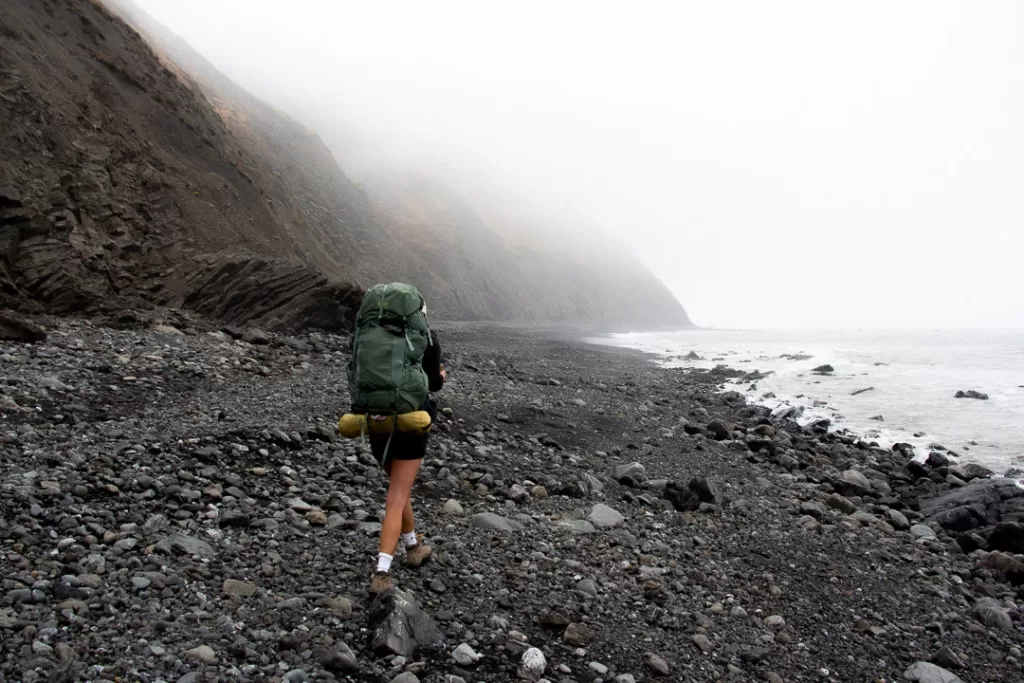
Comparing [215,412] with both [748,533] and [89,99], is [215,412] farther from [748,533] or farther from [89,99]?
[89,99]

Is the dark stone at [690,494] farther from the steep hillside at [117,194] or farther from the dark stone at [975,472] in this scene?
the steep hillside at [117,194]

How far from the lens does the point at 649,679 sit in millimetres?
4199

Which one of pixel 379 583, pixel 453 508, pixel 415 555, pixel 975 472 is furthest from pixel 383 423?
pixel 975 472

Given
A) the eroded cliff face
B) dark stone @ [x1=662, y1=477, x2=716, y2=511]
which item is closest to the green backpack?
dark stone @ [x1=662, y1=477, x2=716, y2=511]

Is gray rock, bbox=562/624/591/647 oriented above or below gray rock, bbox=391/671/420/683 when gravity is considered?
below

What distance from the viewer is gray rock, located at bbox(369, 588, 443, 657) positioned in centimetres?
393

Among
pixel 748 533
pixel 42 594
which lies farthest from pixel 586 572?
pixel 42 594

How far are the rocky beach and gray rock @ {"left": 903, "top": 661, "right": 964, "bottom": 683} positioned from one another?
21 millimetres

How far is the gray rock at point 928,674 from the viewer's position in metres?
4.63

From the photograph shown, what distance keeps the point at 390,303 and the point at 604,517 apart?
12.6ft

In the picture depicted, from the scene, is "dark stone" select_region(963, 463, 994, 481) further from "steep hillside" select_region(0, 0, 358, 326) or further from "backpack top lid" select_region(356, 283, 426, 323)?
"steep hillside" select_region(0, 0, 358, 326)

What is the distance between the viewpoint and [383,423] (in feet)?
14.9

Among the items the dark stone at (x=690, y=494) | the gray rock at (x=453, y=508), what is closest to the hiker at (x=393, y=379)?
the gray rock at (x=453, y=508)

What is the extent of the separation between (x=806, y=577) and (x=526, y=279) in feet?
282
